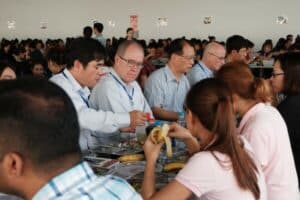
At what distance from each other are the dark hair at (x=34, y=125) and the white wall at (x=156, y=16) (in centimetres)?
1116

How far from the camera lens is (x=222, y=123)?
1.79 m

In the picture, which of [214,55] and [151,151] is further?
[214,55]

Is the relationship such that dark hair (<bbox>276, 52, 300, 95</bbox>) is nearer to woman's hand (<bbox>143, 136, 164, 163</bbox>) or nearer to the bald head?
woman's hand (<bbox>143, 136, 164, 163</bbox>)

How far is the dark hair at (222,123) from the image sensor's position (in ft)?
5.70

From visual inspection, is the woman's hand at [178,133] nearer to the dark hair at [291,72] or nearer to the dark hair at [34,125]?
the dark hair at [291,72]

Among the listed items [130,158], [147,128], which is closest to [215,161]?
[130,158]

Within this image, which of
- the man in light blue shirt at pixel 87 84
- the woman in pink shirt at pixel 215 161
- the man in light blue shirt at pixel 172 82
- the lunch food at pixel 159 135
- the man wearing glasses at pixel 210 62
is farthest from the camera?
the man wearing glasses at pixel 210 62

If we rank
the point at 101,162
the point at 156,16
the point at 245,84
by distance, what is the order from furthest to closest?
the point at 156,16 → the point at 101,162 → the point at 245,84

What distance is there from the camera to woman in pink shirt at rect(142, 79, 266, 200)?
1.72 metres

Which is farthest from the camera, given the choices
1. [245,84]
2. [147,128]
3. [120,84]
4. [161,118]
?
[161,118]

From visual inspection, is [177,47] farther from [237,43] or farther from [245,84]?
[245,84]

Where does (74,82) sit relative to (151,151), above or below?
above

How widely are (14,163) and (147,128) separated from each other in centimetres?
193

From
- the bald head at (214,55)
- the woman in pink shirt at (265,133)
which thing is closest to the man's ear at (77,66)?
the woman in pink shirt at (265,133)
